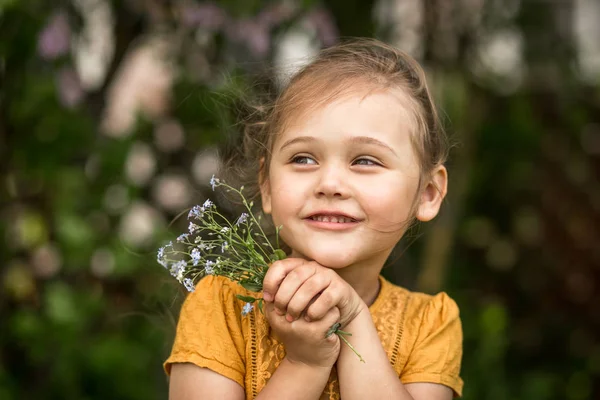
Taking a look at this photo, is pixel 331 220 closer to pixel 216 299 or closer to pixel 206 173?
pixel 216 299

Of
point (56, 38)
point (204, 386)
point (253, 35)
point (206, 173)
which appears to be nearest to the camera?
point (204, 386)

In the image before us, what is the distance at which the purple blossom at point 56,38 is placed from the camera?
144 inches

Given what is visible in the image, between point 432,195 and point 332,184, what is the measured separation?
363mm

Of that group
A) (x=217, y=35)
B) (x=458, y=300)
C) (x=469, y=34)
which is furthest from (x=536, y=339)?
(x=217, y=35)

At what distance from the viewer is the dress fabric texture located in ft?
6.05

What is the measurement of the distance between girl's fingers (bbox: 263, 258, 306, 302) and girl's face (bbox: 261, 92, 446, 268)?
4.4 inches

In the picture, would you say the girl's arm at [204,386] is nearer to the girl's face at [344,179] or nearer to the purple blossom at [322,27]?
the girl's face at [344,179]

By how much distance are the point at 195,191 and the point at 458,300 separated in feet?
4.48

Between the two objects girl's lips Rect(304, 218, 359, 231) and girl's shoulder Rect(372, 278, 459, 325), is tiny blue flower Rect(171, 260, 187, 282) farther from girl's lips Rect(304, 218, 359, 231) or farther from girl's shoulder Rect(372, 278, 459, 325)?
girl's shoulder Rect(372, 278, 459, 325)

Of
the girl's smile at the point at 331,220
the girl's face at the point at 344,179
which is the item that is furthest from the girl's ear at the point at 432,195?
the girl's smile at the point at 331,220

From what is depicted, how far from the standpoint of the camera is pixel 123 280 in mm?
4453

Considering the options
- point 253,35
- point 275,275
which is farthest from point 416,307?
point 253,35

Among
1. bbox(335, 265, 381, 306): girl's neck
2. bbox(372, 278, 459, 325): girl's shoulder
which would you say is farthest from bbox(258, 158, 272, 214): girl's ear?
bbox(372, 278, 459, 325): girl's shoulder

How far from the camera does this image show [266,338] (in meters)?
1.87
